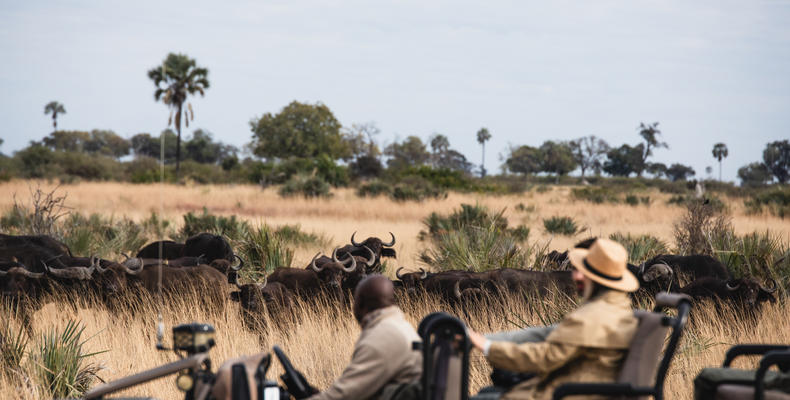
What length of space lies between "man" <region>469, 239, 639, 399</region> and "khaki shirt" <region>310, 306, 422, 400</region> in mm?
410

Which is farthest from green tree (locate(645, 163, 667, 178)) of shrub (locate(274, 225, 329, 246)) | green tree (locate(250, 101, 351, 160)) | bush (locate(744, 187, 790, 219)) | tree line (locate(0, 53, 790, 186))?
shrub (locate(274, 225, 329, 246))

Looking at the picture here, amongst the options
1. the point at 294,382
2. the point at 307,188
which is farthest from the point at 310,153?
the point at 294,382

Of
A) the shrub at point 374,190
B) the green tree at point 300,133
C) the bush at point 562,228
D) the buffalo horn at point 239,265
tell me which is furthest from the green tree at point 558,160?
the buffalo horn at point 239,265

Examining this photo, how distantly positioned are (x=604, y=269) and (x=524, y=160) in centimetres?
10847

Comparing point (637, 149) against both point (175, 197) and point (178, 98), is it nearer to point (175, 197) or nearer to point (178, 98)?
point (178, 98)

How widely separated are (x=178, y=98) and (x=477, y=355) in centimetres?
4646

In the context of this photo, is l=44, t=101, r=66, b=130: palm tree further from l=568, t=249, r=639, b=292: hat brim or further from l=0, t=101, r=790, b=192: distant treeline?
l=568, t=249, r=639, b=292: hat brim

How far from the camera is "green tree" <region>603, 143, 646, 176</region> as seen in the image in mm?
103125

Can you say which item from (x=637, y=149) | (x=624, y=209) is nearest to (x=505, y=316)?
(x=624, y=209)

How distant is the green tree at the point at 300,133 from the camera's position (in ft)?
247

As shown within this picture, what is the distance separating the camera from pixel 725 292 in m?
10.5

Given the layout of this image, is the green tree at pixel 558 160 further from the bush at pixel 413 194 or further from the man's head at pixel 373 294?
the man's head at pixel 373 294

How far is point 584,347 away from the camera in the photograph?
422cm

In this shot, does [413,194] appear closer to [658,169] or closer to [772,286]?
[772,286]
